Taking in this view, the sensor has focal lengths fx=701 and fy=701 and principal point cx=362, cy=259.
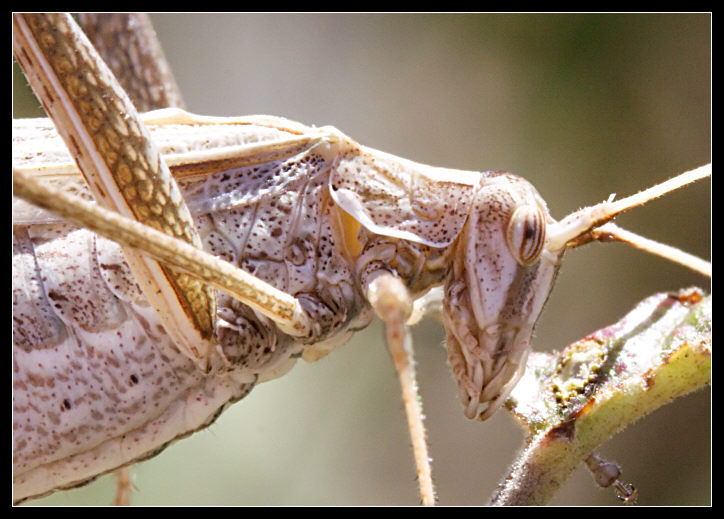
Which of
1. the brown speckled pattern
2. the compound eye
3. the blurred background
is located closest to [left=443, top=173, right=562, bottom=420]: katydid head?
the compound eye

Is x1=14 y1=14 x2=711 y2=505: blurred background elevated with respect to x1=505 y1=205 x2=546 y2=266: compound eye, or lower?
lower

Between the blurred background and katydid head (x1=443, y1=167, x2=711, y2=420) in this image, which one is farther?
the blurred background

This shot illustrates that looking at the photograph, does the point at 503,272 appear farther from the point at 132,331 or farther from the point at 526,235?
the point at 132,331

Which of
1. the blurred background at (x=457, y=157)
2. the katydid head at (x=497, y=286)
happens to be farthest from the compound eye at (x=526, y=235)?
the blurred background at (x=457, y=157)

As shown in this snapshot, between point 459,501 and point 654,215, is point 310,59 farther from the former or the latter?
point 459,501

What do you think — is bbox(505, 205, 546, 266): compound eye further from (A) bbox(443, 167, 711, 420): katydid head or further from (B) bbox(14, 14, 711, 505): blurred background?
(B) bbox(14, 14, 711, 505): blurred background

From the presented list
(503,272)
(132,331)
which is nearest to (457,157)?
(503,272)
